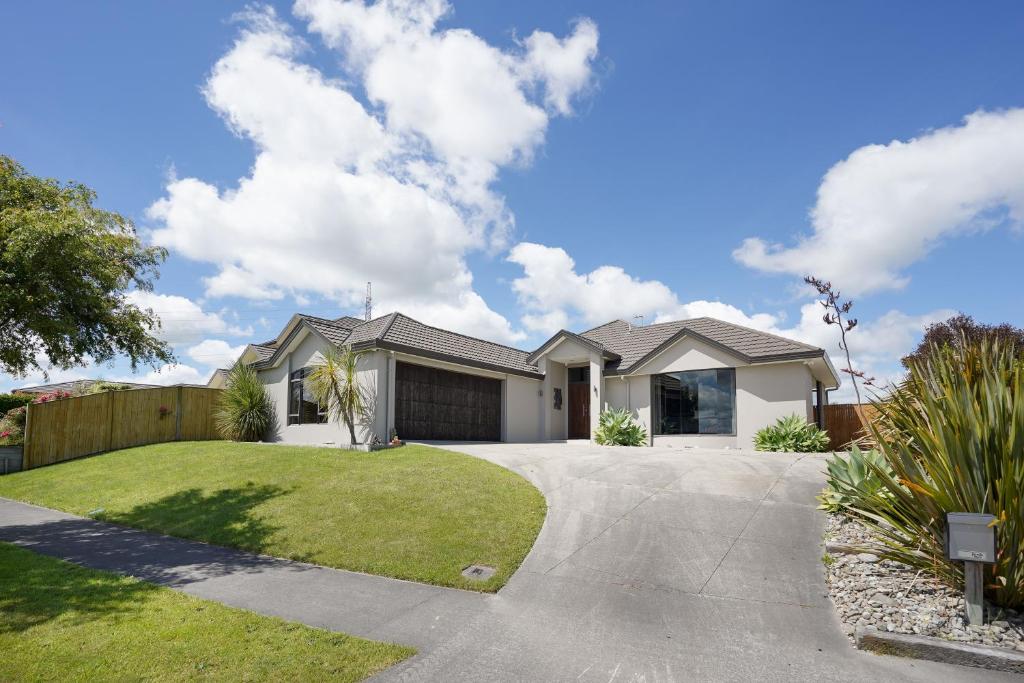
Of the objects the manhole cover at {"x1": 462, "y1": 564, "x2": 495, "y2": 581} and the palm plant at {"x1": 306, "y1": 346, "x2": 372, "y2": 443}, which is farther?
the palm plant at {"x1": 306, "y1": 346, "x2": 372, "y2": 443}

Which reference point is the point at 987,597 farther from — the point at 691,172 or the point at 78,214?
the point at 78,214

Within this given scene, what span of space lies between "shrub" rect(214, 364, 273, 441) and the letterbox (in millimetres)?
20655

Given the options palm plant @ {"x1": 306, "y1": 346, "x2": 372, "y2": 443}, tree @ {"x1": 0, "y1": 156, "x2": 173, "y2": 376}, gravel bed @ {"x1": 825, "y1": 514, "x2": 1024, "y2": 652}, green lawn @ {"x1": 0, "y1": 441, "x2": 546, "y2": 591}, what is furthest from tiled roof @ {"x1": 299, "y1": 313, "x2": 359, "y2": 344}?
gravel bed @ {"x1": 825, "y1": 514, "x2": 1024, "y2": 652}

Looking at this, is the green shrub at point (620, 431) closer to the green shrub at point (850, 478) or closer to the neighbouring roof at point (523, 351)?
the neighbouring roof at point (523, 351)

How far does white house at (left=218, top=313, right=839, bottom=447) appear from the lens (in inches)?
663

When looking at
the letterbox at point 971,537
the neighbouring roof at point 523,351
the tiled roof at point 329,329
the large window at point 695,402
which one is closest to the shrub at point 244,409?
the neighbouring roof at point 523,351

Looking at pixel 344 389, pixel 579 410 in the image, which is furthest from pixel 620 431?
pixel 344 389

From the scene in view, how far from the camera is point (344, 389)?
53.4 ft

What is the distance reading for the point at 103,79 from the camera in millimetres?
10867

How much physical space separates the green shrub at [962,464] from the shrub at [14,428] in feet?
79.0

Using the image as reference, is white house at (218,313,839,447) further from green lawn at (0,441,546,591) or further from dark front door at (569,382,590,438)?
green lawn at (0,441,546,591)

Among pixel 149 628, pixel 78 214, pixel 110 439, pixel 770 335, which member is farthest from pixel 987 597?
pixel 110 439

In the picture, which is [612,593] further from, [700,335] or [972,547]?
[700,335]

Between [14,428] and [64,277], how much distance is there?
510 inches
